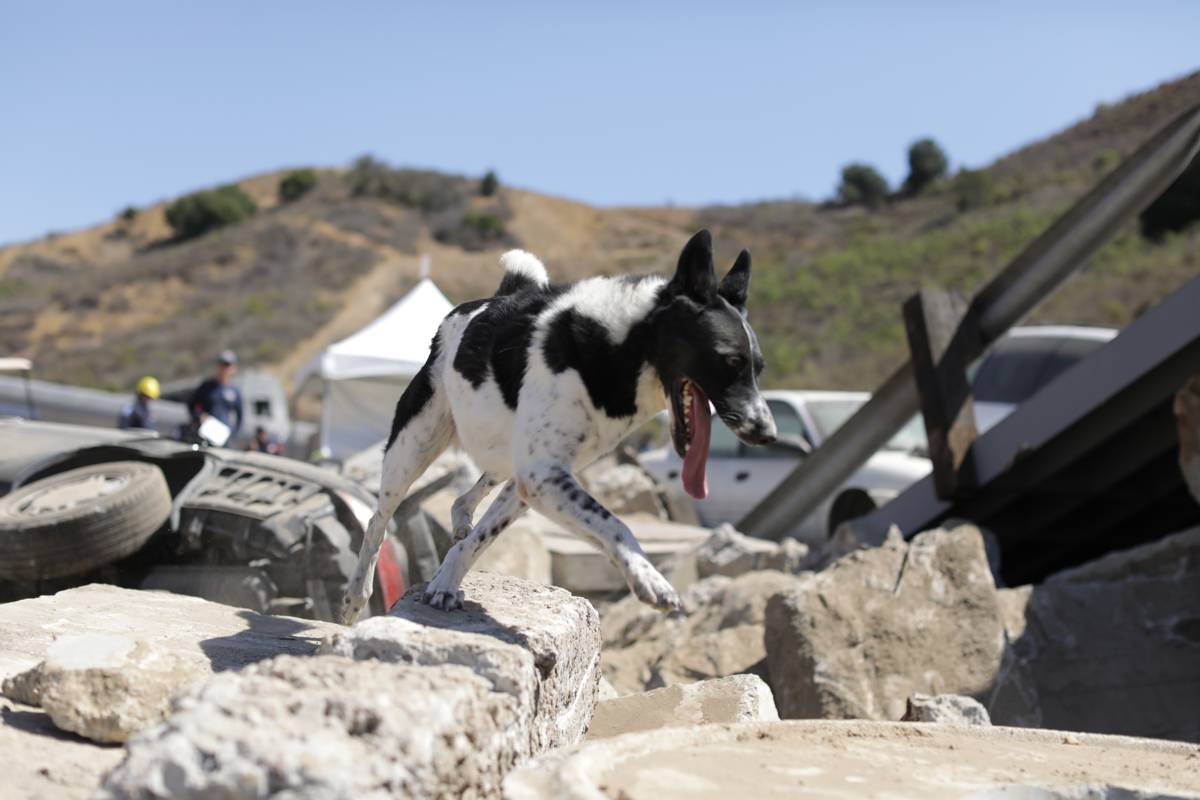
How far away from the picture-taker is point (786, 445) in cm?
1212

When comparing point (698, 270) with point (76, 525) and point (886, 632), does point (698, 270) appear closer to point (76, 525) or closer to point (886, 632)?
point (886, 632)

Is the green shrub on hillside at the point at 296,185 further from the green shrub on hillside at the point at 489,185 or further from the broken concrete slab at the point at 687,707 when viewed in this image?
the broken concrete slab at the point at 687,707

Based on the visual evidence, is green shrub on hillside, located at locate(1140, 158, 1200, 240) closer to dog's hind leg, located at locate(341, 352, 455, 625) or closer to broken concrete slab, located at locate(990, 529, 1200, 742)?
broken concrete slab, located at locate(990, 529, 1200, 742)

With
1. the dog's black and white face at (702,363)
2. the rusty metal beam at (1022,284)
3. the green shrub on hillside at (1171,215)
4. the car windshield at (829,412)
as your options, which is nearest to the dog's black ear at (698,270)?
the dog's black and white face at (702,363)

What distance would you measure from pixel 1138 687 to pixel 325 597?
187 inches

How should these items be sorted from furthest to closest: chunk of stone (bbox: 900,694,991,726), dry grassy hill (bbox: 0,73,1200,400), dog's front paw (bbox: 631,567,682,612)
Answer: dry grassy hill (bbox: 0,73,1200,400) < chunk of stone (bbox: 900,694,991,726) < dog's front paw (bbox: 631,567,682,612)

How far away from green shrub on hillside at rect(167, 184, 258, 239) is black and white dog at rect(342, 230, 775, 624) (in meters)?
A: 59.4

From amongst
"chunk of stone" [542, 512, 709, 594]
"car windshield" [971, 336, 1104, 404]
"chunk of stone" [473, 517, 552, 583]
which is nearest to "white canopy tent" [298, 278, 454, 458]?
"chunk of stone" [542, 512, 709, 594]

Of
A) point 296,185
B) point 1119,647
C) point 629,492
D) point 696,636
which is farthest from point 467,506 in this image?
point 296,185

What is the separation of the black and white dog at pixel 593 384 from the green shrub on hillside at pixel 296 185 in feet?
205

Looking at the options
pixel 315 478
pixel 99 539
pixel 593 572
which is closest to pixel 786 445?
pixel 593 572

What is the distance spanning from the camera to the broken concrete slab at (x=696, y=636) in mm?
7234

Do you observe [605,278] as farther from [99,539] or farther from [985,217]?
[985,217]

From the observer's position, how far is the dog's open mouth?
4133mm
